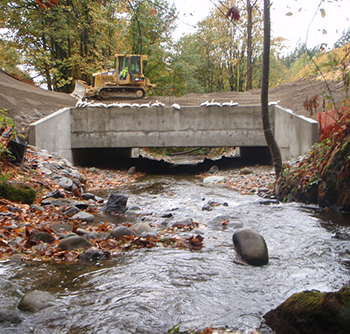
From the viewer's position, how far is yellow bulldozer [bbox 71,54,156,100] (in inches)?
714

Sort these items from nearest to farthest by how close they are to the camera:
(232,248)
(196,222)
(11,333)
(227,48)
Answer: (11,333)
(232,248)
(196,222)
(227,48)

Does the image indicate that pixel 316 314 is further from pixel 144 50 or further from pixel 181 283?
pixel 144 50

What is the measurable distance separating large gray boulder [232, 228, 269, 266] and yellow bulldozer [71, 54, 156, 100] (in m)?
15.6

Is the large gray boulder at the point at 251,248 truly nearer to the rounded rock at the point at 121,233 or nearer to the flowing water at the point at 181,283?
the flowing water at the point at 181,283

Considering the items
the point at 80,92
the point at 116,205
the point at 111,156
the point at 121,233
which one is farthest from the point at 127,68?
the point at 121,233

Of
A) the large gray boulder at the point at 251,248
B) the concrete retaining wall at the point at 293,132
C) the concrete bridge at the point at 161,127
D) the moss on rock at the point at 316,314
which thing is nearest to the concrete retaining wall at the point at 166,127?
the concrete bridge at the point at 161,127

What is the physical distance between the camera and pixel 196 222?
5441 millimetres

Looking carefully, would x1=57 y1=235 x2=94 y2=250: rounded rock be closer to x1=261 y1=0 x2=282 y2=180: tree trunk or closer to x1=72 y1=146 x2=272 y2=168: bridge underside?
x1=261 y1=0 x2=282 y2=180: tree trunk

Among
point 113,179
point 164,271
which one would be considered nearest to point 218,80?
point 113,179

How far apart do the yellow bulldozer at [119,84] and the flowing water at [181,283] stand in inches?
587

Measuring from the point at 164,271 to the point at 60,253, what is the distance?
4.07 ft

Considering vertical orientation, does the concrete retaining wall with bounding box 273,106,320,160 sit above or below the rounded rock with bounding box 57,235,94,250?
above

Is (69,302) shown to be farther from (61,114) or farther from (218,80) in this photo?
(218,80)

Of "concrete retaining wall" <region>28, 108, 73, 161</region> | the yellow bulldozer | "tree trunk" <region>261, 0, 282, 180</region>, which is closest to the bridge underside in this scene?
"concrete retaining wall" <region>28, 108, 73, 161</region>
